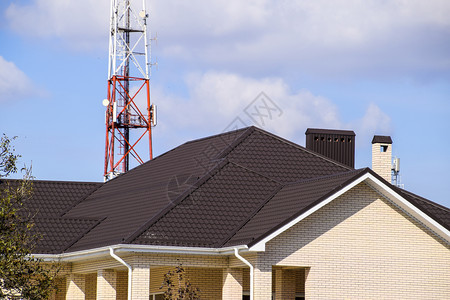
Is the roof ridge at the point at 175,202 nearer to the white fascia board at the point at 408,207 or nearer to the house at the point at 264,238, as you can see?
the house at the point at 264,238

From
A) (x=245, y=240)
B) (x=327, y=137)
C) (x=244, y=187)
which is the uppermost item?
(x=327, y=137)

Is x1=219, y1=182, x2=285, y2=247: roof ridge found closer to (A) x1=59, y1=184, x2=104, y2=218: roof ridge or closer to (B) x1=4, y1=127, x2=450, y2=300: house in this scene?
(B) x1=4, y1=127, x2=450, y2=300: house

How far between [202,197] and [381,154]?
5.70 m

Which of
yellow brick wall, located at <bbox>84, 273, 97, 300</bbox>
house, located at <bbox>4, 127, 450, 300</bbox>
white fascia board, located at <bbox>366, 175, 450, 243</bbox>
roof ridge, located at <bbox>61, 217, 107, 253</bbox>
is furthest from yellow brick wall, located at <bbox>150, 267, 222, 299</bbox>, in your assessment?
white fascia board, located at <bbox>366, 175, 450, 243</bbox>

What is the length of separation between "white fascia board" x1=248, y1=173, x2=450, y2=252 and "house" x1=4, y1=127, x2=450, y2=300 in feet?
0.09

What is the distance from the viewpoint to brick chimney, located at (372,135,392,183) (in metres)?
26.7

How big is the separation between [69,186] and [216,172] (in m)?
7.45

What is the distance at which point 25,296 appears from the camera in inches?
720

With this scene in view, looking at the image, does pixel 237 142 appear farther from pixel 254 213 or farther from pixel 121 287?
pixel 121 287

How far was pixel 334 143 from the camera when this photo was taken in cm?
3017

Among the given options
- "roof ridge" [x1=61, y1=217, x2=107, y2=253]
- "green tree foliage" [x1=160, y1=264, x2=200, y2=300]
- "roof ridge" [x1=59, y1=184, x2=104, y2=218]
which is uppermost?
"roof ridge" [x1=59, y1=184, x2=104, y2=218]

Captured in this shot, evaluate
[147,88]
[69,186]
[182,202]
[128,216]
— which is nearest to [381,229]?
[182,202]

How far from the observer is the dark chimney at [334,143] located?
98.0ft

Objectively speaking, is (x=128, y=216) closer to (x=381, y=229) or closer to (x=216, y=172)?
(x=216, y=172)
